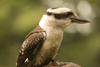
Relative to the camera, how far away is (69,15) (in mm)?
3400

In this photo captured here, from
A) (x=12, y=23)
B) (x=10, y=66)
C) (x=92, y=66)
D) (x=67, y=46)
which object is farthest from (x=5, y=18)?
(x=92, y=66)

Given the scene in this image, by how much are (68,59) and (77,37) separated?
33.5 inches

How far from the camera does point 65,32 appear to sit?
25.9 ft

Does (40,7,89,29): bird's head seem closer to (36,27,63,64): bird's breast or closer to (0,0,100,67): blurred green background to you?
(36,27,63,64): bird's breast

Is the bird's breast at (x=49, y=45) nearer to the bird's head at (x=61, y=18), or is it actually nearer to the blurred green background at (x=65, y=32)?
the bird's head at (x=61, y=18)

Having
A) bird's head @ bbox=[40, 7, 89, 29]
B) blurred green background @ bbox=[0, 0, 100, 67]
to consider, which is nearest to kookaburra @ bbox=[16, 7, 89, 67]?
bird's head @ bbox=[40, 7, 89, 29]

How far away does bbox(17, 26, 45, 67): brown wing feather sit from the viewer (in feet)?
11.0

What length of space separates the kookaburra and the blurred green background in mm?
2897

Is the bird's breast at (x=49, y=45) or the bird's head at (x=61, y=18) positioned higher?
the bird's head at (x=61, y=18)

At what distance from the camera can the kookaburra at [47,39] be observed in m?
3.35

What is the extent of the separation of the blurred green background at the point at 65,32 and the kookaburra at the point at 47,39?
2897 millimetres

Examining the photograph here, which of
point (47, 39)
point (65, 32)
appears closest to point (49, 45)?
point (47, 39)

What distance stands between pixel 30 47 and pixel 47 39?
27 centimetres

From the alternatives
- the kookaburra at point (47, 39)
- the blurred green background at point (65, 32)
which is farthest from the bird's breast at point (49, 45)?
the blurred green background at point (65, 32)
